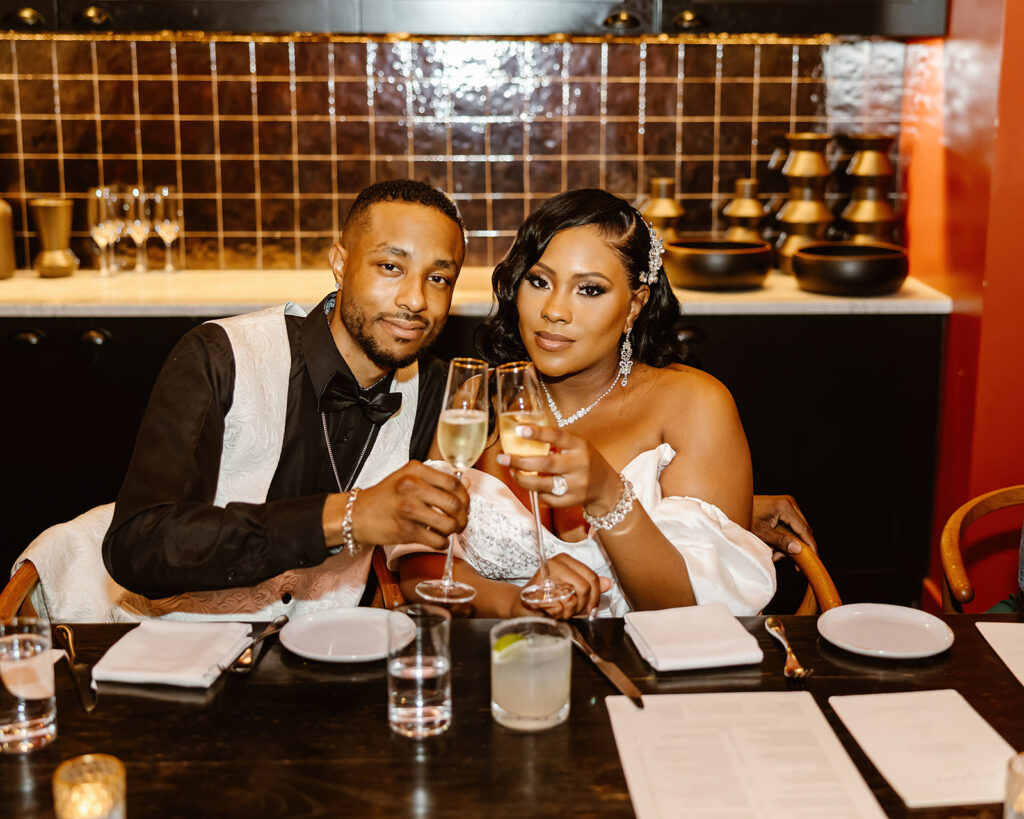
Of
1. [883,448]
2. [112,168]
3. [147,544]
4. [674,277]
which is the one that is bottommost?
[883,448]

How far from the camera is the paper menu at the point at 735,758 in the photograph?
4.32ft

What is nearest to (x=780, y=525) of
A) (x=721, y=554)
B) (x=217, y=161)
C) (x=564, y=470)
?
(x=721, y=554)

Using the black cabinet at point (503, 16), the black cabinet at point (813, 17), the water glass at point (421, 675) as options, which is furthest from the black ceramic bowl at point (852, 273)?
the water glass at point (421, 675)

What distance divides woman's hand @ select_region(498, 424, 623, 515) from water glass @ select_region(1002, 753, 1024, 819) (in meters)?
0.71

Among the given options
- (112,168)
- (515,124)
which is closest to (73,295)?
(112,168)

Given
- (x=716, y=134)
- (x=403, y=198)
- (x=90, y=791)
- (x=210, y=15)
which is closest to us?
(x=90, y=791)

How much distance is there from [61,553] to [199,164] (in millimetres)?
2203

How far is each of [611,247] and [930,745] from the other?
1.20 metres

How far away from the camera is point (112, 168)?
13.4 ft

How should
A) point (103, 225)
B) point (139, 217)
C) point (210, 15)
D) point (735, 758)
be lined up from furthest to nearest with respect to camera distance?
point (139, 217), point (103, 225), point (210, 15), point (735, 758)

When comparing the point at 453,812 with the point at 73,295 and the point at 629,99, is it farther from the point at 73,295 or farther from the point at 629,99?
the point at 629,99

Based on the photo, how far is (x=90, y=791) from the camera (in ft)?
3.96

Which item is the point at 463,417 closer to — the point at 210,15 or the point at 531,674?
the point at 531,674

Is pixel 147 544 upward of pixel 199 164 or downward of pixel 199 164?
downward
